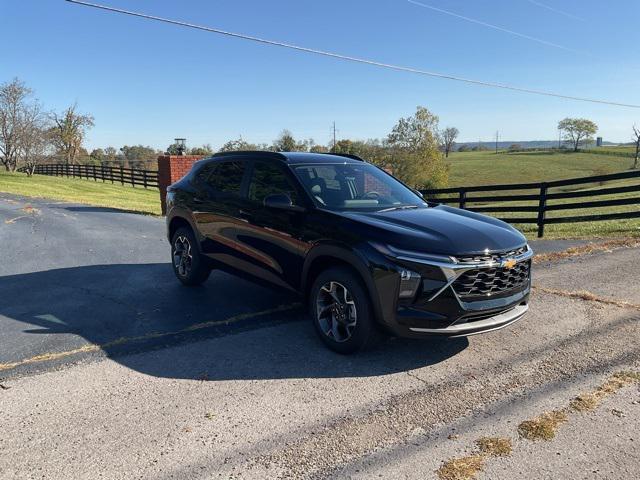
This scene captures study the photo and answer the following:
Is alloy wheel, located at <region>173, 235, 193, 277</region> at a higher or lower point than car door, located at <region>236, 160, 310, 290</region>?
lower

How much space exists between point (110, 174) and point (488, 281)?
38.2m

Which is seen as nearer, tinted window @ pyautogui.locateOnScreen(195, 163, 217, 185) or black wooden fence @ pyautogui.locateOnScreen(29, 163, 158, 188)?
tinted window @ pyautogui.locateOnScreen(195, 163, 217, 185)

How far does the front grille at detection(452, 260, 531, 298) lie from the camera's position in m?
3.85

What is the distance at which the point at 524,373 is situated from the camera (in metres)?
3.99

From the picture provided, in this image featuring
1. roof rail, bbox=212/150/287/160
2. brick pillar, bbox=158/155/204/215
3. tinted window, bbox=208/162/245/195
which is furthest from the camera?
brick pillar, bbox=158/155/204/215

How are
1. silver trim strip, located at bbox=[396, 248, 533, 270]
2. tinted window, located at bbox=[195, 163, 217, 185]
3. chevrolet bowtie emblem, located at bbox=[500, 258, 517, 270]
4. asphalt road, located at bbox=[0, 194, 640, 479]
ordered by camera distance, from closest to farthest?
1. asphalt road, located at bbox=[0, 194, 640, 479]
2. silver trim strip, located at bbox=[396, 248, 533, 270]
3. chevrolet bowtie emblem, located at bbox=[500, 258, 517, 270]
4. tinted window, located at bbox=[195, 163, 217, 185]

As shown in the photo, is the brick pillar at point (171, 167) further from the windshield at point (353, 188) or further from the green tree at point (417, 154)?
the green tree at point (417, 154)

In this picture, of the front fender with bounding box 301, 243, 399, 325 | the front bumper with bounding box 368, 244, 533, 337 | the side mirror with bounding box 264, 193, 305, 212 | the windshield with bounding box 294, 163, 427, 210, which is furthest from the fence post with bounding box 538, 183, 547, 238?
the front fender with bounding box 301, 243, 399, 325

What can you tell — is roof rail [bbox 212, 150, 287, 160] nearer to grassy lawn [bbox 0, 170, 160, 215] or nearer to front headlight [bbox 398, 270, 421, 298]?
front headlight [bbox 398, 270, 421, 298]

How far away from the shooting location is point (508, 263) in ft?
13.3

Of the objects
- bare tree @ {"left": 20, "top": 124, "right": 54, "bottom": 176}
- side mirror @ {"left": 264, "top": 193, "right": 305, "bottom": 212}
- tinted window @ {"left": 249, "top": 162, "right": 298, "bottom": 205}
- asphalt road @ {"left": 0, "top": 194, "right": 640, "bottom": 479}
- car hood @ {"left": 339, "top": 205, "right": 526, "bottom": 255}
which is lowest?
asphalt road @ {"left": 0, "top": 194, "right": 640, "bottom": 479}

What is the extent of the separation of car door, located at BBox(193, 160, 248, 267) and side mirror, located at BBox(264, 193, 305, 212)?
0.83 m

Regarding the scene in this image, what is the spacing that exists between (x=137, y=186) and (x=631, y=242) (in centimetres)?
3366

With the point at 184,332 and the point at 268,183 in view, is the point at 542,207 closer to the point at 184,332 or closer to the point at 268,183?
the point at 268,183
